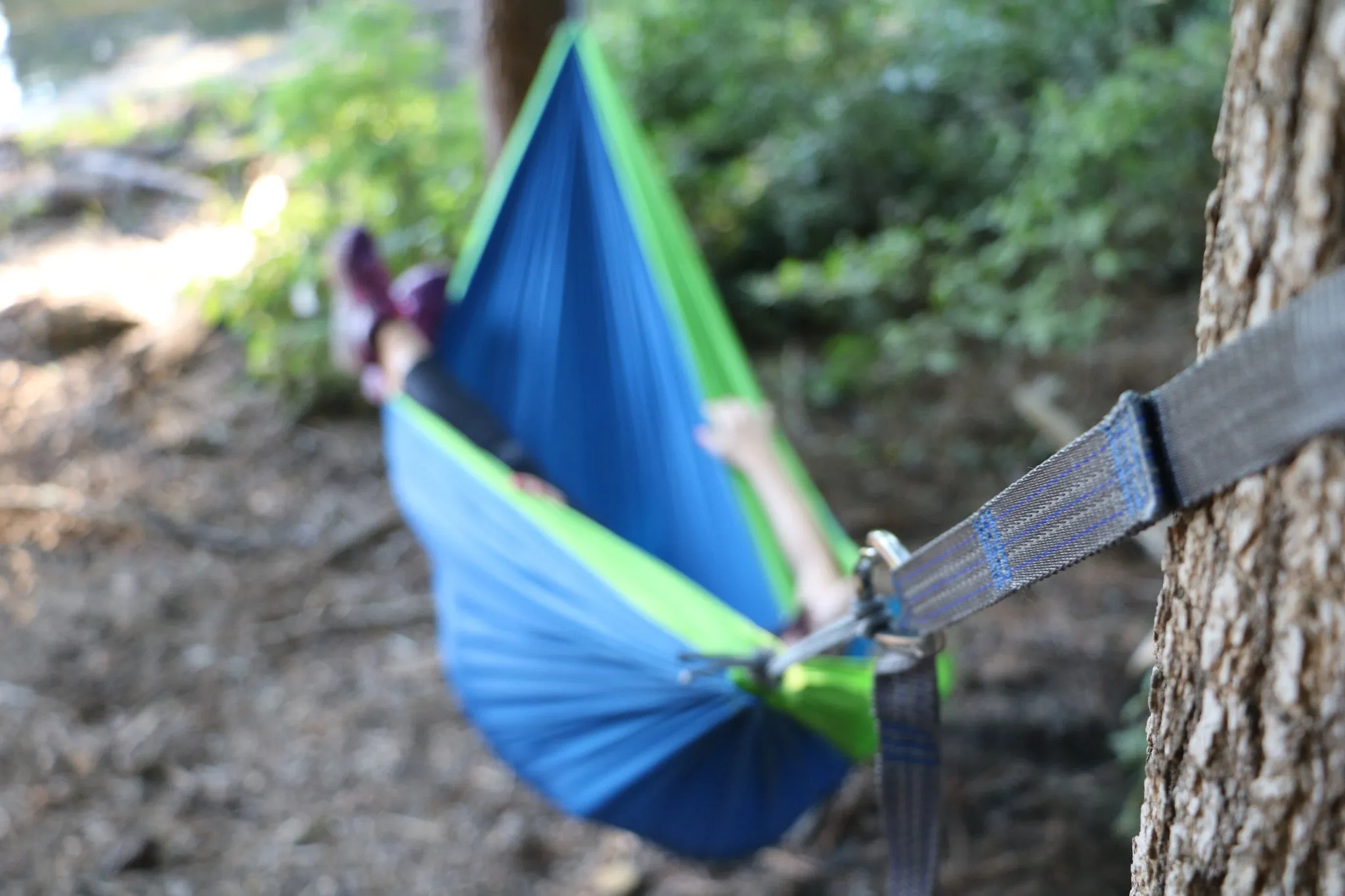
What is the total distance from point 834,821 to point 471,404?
910 mm

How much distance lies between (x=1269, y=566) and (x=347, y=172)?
2.80 metres

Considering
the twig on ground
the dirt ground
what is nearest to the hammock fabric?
the dirt ground

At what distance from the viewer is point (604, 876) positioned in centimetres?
165

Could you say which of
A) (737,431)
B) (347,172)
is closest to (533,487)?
(737,431)

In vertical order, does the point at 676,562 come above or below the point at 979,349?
below

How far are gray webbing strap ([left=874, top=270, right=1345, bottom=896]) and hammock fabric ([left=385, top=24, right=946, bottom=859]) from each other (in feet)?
1.19

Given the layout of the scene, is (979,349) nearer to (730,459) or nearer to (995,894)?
(730,459)

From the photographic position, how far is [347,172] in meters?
2.91

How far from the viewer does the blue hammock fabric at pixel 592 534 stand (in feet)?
4.22

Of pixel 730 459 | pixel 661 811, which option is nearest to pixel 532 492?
pixel 730 459

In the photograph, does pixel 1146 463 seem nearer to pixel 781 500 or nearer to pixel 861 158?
pixel 781 500

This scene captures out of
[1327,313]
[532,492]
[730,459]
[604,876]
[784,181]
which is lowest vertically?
[604,876]

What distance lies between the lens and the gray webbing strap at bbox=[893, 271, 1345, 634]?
16.2 inches

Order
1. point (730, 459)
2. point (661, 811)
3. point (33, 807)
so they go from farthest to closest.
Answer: point (33, 807) → point (730, 459) → point (661, 811)
